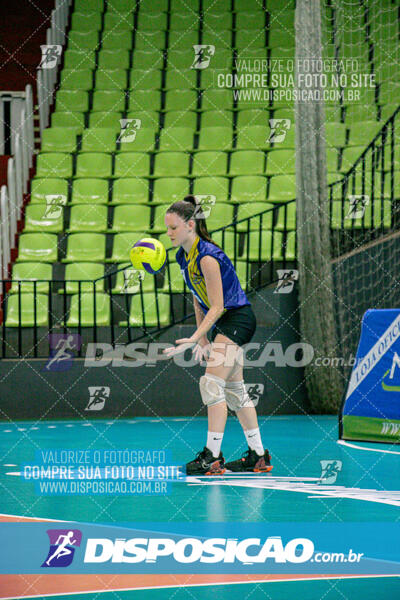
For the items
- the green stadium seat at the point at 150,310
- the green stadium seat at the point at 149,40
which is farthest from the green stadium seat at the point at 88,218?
the green stadium seat at the point at 149,40

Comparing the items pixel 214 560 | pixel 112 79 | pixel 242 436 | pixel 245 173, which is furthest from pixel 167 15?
pixel 214 560

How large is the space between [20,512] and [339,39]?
12.1m

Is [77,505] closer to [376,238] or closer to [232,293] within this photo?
[232,293]

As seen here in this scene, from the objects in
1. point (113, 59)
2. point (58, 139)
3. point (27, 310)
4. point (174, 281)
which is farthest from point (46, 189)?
point (113, 59)

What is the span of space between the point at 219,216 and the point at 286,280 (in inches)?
65.0

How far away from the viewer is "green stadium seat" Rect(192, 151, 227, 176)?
13570 millimetres

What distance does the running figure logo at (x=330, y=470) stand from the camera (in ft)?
18.6

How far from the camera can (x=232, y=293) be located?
5.90 metres

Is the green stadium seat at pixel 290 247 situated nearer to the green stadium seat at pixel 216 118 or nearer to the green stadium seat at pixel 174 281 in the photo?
the green stadium seat at pixel 174 281

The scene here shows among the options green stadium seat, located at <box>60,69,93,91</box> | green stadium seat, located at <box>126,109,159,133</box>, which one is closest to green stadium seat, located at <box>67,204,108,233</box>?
green stadium seat, located at <box>126,109,159,133</box>

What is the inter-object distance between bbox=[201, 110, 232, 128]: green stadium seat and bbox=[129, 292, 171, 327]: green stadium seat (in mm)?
4297

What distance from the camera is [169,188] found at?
13203 millimetres

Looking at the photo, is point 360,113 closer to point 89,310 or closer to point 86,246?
point 86,246

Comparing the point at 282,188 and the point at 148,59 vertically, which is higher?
the point at 148,59
